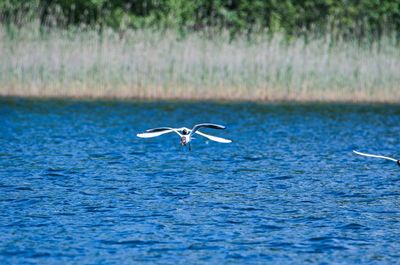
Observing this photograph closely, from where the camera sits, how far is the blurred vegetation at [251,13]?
29.6 m

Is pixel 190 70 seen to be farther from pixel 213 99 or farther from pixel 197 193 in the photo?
pixel 197 193

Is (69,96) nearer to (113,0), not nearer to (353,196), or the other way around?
(113,0)

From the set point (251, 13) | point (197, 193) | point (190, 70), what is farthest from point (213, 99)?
point (197, 193)

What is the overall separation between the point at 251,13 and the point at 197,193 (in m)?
19.0

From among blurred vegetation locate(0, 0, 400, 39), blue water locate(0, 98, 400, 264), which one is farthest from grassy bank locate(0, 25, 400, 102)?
blurred vegetation locate(0, 0, 400, 39)

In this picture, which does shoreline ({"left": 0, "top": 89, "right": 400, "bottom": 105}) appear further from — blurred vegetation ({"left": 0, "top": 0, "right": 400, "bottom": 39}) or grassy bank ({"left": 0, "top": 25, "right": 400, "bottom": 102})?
blurred vegetation ({"left": 0, "top": 0, "right": 400, "bottom": 39})


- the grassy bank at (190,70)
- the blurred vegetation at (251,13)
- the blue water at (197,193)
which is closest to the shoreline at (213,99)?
the grassy bank at (190,70)

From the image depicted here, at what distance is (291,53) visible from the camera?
2436cm

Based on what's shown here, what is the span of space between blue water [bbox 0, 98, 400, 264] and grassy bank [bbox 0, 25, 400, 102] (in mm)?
1945

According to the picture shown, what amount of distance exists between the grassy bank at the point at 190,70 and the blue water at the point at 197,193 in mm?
1945

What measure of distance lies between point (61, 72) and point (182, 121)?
3.65 meters

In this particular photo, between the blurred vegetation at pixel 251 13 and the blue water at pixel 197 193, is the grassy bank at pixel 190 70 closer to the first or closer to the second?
the blue water at pixel 197 193

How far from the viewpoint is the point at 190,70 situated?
24.2 meters

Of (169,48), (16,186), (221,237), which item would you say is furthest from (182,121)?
(221,237)
